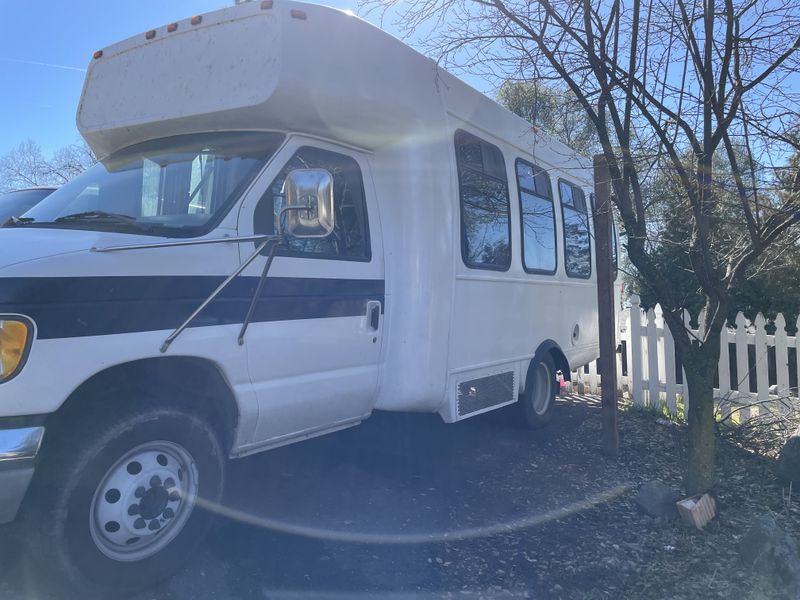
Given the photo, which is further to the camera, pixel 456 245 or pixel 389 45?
pixel 456 245

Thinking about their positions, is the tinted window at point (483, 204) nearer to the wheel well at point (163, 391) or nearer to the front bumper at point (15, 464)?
the wheel well at point (163, 391)

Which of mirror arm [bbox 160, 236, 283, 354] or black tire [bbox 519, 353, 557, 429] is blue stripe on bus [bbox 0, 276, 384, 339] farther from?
black tire [bbox 519, 353, 557, 429]

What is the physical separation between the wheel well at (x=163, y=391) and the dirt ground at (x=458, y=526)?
0.79 m

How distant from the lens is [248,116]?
3779 millimetres

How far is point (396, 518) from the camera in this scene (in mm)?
4219

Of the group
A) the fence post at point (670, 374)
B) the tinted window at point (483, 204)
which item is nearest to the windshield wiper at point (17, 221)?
the tinted window at point (483, 204)

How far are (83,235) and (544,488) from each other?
12.0 ft

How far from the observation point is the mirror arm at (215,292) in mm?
3033

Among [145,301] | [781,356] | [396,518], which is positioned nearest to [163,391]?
[145,301]

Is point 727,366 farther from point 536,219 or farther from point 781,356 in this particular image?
point 536,219

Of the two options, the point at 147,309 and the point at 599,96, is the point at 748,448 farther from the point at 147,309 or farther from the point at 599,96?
the point at 147,309

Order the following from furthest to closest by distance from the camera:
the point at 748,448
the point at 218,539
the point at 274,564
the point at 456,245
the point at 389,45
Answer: the point at 748,448, the point at 456,245, the point at 389,45, the point at 218,539, the point at 274,564

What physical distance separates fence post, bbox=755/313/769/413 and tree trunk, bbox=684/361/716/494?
8.27 ft

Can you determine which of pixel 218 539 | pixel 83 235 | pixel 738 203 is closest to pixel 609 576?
pixel 218 539
